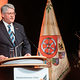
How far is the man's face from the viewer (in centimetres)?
244

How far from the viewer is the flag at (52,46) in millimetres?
3799

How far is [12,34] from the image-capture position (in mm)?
2369

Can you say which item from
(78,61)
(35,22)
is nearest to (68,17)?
(35,22)

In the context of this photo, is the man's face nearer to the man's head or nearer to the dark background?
the man's head

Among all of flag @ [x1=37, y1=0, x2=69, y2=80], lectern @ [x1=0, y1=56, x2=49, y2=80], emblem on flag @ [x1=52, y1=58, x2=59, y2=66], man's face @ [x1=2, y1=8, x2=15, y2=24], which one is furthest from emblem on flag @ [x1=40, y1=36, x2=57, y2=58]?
lectern @ [x1=0, y1=56, x2=49, y2=80]

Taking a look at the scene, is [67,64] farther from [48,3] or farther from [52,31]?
[48,3]

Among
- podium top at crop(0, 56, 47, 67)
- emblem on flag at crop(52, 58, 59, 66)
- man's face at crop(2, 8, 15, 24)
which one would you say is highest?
man's face at crop(2, 8, 15, 24)

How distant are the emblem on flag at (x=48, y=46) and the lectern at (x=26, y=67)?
222cm

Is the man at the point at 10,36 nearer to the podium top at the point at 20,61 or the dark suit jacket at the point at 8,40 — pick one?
the dark suit jacket at the point at 8,40

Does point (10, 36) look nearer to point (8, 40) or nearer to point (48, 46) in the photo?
point (8, 40)

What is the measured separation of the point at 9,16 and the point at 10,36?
32 cm

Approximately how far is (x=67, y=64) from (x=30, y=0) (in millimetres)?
1722

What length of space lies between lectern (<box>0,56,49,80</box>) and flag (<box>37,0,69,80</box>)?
223cm

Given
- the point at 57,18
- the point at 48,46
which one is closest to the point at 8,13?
the point at 48,46
